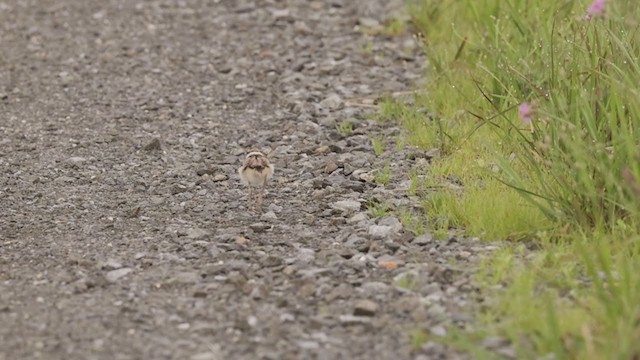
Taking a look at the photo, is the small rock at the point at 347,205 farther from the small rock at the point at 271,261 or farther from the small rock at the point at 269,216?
the small rock at the point at 271,261

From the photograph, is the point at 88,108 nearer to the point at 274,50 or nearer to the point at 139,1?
the point at 274,50

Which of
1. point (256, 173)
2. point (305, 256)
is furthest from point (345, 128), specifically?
point (305, 256)

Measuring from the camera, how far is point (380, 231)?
5.80 meters

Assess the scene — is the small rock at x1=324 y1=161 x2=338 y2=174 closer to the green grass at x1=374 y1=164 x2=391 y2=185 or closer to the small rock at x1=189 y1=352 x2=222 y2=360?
the green grass at x1=374 y1=164 x2=391 y2=185

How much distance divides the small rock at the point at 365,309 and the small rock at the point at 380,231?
90cm

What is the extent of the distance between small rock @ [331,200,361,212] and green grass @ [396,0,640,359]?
410mm

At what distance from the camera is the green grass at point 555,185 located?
452cm

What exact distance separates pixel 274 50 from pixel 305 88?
1000mm

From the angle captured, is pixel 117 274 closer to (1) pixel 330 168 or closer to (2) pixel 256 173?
(2) pixel 256 173

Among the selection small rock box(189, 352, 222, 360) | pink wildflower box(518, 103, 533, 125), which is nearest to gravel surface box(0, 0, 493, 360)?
small rock box(189, 352, 222, 360)

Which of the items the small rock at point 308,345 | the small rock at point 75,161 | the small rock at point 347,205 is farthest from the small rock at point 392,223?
the small rock at point 75,161

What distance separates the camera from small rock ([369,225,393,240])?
5766 millimetres

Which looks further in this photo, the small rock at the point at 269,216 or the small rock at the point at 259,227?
the small rock at the point at 269,216

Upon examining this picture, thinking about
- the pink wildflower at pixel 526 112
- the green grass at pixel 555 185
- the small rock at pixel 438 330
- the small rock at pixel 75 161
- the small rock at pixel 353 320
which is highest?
the pink wildflower at pixel 526 112
